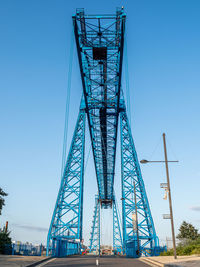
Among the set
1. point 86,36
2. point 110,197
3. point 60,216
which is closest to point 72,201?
point 60,216

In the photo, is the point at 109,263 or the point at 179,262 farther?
the point at 109,263

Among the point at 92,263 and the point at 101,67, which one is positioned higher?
the point at 101,67

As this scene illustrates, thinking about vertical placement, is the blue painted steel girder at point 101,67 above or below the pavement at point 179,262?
above

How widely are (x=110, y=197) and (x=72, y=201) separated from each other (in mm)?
39908

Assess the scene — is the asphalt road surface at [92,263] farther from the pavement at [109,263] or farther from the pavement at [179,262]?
the pavement at [179,262]

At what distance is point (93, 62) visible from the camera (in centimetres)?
2262

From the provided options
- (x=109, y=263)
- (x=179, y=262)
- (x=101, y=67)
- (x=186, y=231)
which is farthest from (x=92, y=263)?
(x=186, y=231)

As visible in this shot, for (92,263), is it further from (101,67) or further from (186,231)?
(186,231)

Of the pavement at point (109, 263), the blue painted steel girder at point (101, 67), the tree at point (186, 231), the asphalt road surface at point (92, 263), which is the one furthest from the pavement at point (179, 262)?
the tree at point (186, 231)

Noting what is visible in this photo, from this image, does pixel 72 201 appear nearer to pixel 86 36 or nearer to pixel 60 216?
pixel 60 216

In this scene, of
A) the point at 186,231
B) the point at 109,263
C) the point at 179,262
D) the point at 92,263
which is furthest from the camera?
the point at 186,231

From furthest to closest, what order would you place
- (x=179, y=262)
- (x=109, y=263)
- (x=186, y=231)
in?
(x=186, y=231) < (x=109, y=263) < (x=179, y=262)

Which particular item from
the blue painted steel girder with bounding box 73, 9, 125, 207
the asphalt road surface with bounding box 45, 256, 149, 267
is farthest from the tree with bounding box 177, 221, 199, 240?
the asphalt road surface with bounding box 45, 256, 149, 267

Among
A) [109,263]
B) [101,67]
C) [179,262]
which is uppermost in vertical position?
[101,67]
